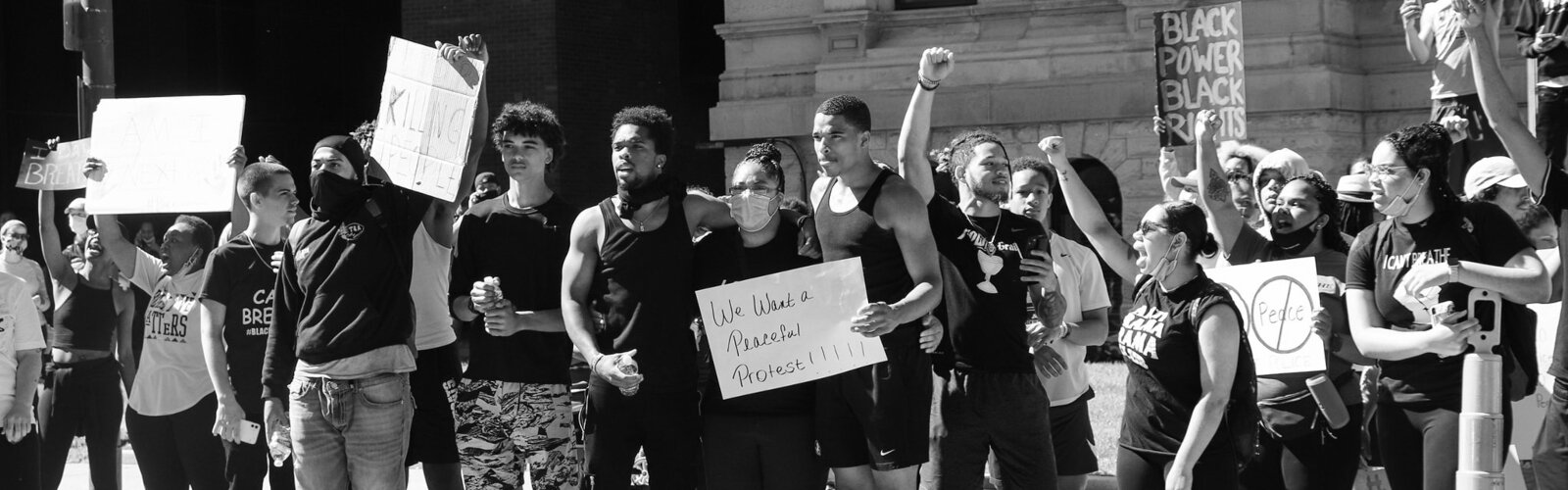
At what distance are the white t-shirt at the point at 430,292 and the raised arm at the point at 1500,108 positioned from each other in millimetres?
4077

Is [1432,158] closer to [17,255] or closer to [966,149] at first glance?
[966,149]

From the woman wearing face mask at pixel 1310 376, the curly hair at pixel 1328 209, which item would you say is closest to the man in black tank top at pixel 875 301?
the woman wearing face mask at pixel 1310 376

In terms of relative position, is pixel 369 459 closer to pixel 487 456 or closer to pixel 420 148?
pixel 487 456

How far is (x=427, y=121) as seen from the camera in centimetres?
676

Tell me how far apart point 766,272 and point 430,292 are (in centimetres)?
178

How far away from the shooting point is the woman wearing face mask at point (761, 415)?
5.79 m

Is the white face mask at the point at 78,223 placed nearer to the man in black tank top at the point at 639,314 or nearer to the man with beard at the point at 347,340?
the man with beard at the point at 347,340

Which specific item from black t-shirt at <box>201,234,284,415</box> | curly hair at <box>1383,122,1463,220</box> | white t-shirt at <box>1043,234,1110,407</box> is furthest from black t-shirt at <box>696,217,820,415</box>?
black t-shirt at <box>201,234,284,415</box>

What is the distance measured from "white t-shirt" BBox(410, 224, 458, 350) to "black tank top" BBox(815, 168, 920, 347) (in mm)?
1925

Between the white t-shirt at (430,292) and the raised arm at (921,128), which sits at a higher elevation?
the raised arm at (921,128)

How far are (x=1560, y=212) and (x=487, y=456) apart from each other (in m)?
4.12

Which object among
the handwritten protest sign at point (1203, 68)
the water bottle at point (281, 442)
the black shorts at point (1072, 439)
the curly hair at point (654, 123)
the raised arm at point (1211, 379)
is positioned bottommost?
the black shorts at point (1072, 439)

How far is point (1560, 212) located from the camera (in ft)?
17.4

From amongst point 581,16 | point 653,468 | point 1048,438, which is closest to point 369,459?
point 653,468
